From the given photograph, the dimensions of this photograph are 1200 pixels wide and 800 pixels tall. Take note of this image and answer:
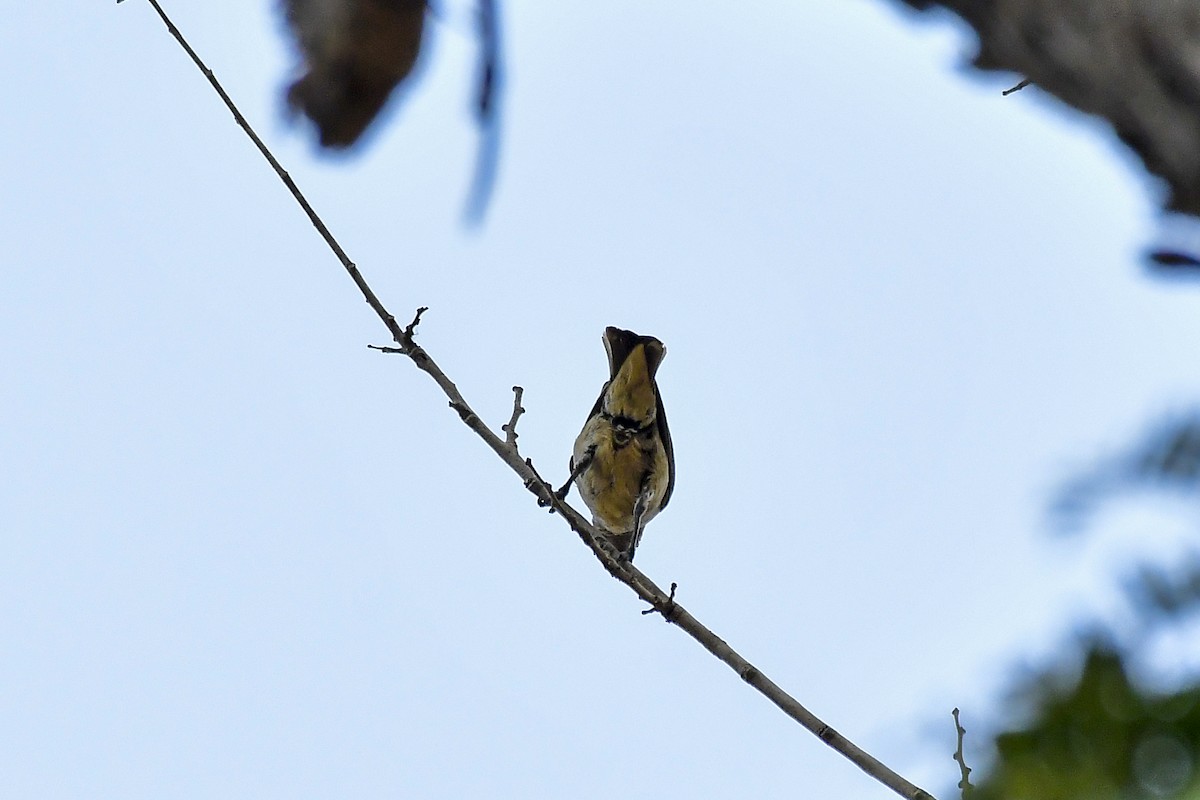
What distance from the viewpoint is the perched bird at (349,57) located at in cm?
144

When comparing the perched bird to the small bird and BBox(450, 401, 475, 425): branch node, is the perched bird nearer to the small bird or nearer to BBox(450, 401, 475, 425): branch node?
BBox(450, 401, 475, 425): branch node

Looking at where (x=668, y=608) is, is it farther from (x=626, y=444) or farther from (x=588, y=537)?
(x=626, y=444)

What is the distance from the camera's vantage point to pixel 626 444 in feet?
30.0

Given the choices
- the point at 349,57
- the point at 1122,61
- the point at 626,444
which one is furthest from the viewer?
the point at 626,444

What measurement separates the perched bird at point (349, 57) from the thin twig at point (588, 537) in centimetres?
234

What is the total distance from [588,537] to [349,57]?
465 cm

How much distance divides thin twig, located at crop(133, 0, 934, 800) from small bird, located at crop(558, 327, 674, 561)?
262 cm

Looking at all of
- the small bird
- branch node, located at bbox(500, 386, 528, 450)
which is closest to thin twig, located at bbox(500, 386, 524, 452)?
branch node, located at bbox(500, 386, 528, 450)

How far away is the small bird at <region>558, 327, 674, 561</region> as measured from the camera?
8867 mm

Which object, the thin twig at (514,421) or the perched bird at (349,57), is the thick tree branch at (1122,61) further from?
the thin twig at (514,421)

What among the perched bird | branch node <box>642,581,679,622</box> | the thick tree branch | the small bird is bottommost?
the thick tree branch

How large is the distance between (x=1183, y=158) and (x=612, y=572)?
5493 millimetres

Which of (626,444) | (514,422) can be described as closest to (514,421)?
(514,422)

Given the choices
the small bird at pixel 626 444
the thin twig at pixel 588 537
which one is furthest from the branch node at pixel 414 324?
the small bird at pixel 626 444
